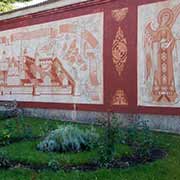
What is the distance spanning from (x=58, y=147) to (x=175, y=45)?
3.91 meters

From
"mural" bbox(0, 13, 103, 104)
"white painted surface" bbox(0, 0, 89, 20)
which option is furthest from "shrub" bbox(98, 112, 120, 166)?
"white painted surface" bbox(0, 0, 89, 20)

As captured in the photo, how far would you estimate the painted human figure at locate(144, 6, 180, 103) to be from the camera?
9.95 m

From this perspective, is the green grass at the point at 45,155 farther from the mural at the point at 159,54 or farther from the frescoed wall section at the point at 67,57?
the frescoed wall section at the point at 67,57

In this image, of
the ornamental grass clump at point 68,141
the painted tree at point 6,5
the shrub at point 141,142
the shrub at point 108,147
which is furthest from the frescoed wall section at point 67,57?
the painted tree at point 6,5

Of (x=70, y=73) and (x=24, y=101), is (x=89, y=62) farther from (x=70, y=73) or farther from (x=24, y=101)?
(x=24, y=101)

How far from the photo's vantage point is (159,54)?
10219 millimetres

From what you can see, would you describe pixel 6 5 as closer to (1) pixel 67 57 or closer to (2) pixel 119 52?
(1) pixel 67 57

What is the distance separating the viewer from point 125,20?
1110cm

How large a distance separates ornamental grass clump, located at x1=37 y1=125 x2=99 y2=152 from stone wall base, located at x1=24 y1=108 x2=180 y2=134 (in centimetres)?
238

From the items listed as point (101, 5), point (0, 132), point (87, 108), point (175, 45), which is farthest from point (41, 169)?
point (101, 5)

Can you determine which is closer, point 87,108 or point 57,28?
point 87,108

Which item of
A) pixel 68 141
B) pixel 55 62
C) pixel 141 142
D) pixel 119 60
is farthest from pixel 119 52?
pixel 68 141

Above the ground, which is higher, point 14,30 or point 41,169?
point 14,30

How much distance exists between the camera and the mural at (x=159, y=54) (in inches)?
389
